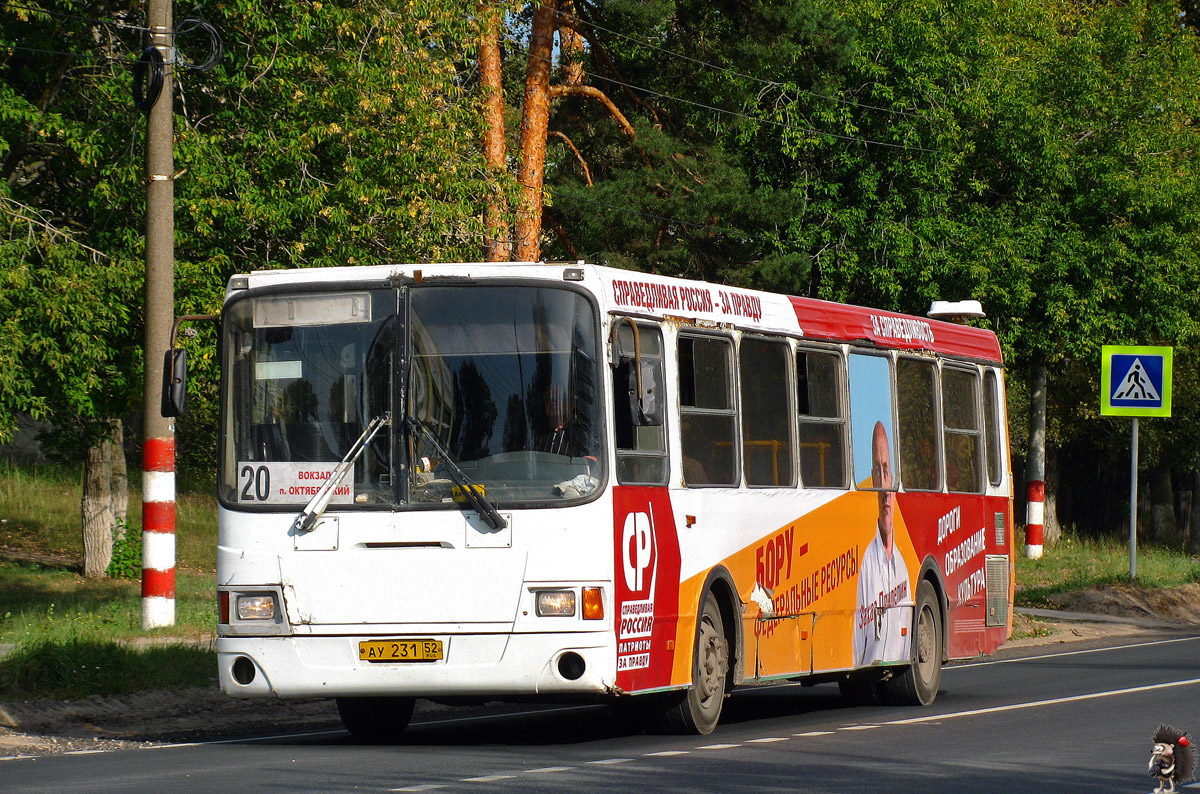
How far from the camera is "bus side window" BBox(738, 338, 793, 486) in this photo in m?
12.8

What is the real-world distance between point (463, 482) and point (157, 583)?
7.36 metres

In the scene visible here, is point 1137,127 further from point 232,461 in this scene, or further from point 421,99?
point 232,461

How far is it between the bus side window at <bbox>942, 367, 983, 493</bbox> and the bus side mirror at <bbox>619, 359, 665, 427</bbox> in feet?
18.8

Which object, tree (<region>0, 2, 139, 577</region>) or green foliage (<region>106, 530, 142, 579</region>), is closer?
tree (<region>0, 2, 139, 577</region>)

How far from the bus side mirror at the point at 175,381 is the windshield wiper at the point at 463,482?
1.69 metres

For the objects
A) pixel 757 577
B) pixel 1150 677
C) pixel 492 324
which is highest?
pixel 492 324

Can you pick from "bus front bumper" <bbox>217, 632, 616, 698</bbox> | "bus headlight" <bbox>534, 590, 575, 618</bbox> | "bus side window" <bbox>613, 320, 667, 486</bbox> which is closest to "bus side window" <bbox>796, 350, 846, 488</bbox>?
"bus side window" <bbox>613, 320, 667, 486</bbox>

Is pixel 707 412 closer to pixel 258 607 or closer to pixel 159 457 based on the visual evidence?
pixel 258 607

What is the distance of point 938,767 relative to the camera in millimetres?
10234

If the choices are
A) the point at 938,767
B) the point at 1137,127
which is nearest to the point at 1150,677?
the point at 938,767

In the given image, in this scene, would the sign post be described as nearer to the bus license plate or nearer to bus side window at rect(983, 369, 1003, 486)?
bus side window at rect(983, 369, 1003, 486)

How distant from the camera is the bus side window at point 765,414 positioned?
1276 cm

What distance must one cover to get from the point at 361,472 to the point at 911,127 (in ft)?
78.8

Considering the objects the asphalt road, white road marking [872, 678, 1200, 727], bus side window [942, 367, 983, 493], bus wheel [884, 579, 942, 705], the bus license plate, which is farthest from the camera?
bus side window [942, 367, 983, 493]
